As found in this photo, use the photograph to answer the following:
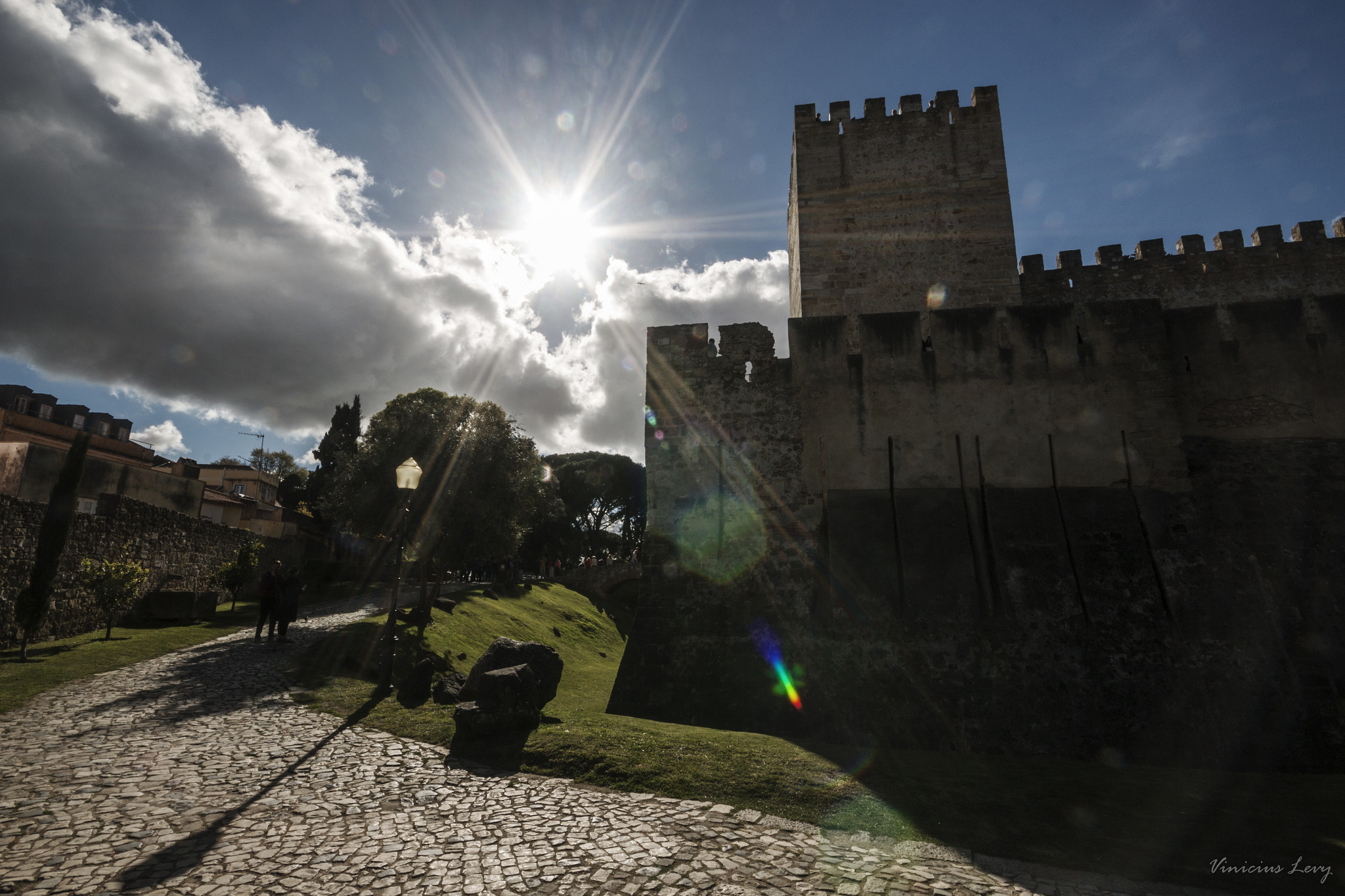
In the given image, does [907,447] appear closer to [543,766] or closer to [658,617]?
[658,617]

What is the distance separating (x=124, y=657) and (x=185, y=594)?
653cm

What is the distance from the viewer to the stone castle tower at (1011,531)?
31.6 ft

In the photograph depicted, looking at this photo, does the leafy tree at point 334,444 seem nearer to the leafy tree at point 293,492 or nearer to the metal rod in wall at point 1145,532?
the leafy tree at point 293,492

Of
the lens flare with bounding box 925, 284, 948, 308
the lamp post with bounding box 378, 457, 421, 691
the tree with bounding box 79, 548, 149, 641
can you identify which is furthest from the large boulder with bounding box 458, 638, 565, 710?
the lens flare with bounding box 925, 284, 948, 308

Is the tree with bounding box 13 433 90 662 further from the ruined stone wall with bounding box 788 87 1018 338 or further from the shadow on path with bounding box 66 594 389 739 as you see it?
the ruined stone wall with bounding box 788 87 1018 338

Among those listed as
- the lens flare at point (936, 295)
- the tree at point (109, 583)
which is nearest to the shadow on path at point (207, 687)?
the tree at point (109, 583)

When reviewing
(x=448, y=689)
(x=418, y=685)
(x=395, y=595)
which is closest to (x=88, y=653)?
(x=395, y=595)

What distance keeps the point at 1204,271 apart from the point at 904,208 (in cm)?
1008

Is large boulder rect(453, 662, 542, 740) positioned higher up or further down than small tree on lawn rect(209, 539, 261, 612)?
further down

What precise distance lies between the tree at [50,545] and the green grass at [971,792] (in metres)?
7.76

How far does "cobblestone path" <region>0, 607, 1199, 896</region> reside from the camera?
463cm

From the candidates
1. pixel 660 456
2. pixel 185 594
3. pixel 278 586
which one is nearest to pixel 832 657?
pixel 660 456

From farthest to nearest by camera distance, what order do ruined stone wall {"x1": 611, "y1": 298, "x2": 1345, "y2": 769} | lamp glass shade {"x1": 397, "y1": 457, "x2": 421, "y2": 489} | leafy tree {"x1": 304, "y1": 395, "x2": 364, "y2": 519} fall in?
leafy tree {"x1": 304, "y1": 395, "x2": 364, "y2": 519}
lamp glass shade {"x1": 397, "y1": 457, "x2": 421, "y2": 489}
ruined stone wall {"x1": 611, "y1": 298, "x2": 1345, "y2": 769}

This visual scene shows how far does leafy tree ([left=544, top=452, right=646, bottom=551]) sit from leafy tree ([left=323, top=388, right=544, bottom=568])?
97.6ft
